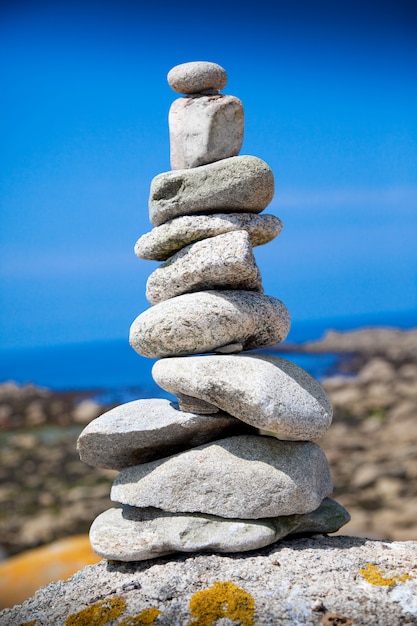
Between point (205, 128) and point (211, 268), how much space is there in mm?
1489

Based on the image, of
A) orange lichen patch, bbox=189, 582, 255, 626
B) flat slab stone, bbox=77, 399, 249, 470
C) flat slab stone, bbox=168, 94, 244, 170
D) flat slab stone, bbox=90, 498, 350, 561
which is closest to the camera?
orange lichen patch, bbox=189, 582, 255, 626

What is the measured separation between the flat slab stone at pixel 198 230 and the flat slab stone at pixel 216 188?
0.32 ft

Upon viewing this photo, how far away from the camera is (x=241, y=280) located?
669cm

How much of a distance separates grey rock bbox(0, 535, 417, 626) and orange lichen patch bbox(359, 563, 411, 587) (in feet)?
0.06

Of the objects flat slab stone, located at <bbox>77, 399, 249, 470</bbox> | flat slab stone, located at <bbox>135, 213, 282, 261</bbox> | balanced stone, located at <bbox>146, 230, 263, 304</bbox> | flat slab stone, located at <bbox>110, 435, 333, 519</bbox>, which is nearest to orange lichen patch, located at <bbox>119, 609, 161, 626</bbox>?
flat slab stone, located at <bbox>110, 435, 333, 519</bbox>

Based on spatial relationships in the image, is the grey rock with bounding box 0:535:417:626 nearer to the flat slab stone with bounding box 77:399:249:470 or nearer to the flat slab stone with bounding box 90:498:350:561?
the flat slab stone with bounding box 90:498:350:561

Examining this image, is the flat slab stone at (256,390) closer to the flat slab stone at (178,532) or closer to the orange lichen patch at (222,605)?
the flat slab stone at (178,532)

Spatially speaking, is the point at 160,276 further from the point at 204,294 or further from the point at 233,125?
the point at 233,125

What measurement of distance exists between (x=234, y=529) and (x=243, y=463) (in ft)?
1.97

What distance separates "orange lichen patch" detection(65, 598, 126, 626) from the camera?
5.77m

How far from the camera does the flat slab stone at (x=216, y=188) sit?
22.0 feet

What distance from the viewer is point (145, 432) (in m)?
6.60

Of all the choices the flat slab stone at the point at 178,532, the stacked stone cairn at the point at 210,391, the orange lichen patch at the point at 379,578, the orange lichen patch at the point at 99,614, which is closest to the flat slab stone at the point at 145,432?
the stacked stone cairn at the point at 210,391

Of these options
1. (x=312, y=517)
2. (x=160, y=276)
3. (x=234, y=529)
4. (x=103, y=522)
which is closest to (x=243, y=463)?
(x=234, y=529)
